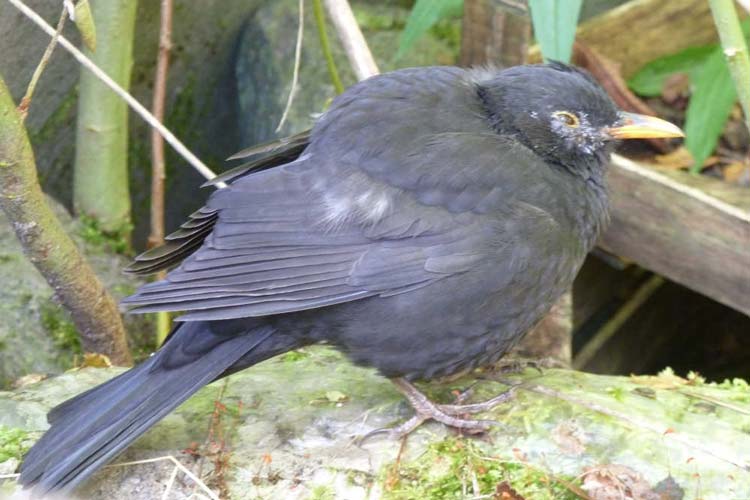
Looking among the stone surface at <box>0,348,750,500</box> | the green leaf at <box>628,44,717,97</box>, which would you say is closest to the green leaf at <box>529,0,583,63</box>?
the stone surface at <box>0,348,750,500</box>

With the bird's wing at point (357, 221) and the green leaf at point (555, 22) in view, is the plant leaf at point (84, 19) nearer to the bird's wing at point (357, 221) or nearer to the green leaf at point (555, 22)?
the bird's wing at point (357, 221)

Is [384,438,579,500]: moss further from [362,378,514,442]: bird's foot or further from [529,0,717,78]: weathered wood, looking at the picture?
[529,0,717,78]: weathered wood

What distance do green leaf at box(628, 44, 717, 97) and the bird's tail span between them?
2.51m

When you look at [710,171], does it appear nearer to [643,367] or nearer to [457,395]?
[643,367]

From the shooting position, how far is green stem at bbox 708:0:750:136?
2.30 m

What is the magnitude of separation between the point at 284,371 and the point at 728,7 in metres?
1.55

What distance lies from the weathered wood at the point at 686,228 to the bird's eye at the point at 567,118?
1.14 metres

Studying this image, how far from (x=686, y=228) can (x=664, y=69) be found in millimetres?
982

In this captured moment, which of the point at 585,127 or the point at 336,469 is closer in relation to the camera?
A: the point at 336,469

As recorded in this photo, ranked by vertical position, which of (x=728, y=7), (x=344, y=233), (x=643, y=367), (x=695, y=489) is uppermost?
(x=728, y=7)

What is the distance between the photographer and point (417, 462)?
251 cm

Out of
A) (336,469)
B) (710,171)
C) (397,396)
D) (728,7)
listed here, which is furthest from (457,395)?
(710,171)

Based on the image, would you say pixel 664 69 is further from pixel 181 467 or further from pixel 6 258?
pixel 181 467

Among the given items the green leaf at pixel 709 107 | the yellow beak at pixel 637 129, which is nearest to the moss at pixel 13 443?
the yellow beak at pixel 637 129
